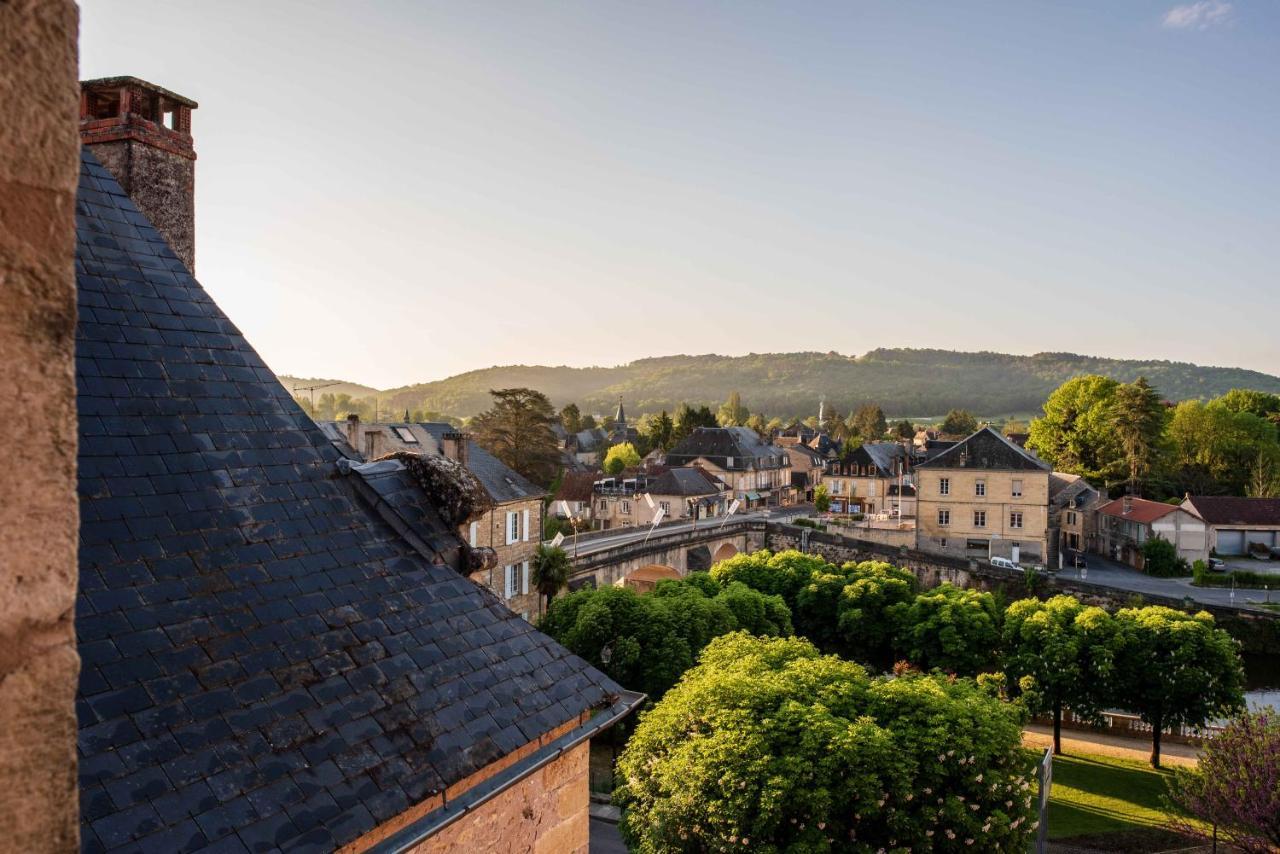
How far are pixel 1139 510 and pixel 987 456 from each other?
45.9 feet

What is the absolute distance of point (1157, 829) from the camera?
2222 cm

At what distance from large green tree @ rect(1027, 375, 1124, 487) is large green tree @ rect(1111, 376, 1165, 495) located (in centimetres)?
117

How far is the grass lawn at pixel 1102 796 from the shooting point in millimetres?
22656

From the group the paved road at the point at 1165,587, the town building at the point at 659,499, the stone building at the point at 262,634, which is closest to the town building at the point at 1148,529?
the paved road at the point at 1165,587

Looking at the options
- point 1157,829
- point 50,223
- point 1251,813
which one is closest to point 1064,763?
point 1157,829

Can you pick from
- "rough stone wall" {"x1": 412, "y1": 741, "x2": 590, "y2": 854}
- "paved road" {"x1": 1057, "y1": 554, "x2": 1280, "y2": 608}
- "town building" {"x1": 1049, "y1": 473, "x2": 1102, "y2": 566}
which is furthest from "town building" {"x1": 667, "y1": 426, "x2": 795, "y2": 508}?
"rough stone wall" {"x1": 412, "y1": 741, "x2": 590, "y2": 854}

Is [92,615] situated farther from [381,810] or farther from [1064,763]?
[1064,763]

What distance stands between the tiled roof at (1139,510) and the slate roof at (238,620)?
59847 millimetres

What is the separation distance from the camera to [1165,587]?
5022cm

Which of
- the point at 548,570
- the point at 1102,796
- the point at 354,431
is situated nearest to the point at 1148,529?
the point at 1102,796

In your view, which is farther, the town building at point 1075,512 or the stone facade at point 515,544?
the town building at point 1075,512

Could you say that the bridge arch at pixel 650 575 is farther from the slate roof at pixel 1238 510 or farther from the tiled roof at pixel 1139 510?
the slate roof at pixel 1238 510

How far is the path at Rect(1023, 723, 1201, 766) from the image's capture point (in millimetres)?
28469

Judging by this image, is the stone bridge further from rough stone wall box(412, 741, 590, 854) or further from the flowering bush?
A: rough stone wall box(412, 741, 590, 854)
